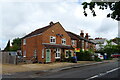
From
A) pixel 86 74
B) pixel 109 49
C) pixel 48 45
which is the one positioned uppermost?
pixel 48 45

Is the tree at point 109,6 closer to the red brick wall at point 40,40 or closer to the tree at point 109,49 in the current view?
the red brick wall at point 40,40

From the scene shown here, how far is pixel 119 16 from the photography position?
10414mm

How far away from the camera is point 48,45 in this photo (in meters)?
26.4

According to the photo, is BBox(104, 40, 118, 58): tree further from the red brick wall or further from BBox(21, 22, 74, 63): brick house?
the red brick wall

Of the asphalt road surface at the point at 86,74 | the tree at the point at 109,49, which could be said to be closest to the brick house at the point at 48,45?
the asphalt road surface at the point at 86,74

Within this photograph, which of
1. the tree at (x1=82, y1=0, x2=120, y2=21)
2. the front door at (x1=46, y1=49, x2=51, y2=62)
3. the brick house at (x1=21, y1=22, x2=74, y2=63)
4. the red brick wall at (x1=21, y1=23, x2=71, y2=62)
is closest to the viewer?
the tree at (x1=82, y1=0, x2=120, y2=21)

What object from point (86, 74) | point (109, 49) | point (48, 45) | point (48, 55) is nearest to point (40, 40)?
point (48, 45)

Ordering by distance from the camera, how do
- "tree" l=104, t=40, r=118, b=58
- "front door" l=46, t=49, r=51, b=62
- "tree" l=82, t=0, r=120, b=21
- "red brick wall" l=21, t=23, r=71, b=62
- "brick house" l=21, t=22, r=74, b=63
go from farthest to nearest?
1. "tree" l=104, t=40, r=118, b=58
2. "red brick wall" l=21, t=23, r=71, b=62
3. "brick house" l=21, t=22, r=74, b=63
4. "front door" l=46, t=49, r=51, b=62
5. "tree" l=82, t=0, r=120, b=21

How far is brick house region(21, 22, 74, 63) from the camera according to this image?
85.3 ft

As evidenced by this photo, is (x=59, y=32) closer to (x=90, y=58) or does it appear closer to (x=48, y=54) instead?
(x=48, y=54)

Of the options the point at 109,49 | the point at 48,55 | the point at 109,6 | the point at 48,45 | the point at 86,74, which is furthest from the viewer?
the point at 109,49

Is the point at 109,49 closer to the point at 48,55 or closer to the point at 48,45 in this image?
the point at 48,45

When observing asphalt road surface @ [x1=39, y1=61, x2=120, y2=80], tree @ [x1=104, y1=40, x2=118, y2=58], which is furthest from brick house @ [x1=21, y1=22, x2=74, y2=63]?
tree @ [x1=104, y1=40, x2=118, y2=58]

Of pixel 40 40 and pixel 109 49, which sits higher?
pixel 40 40
